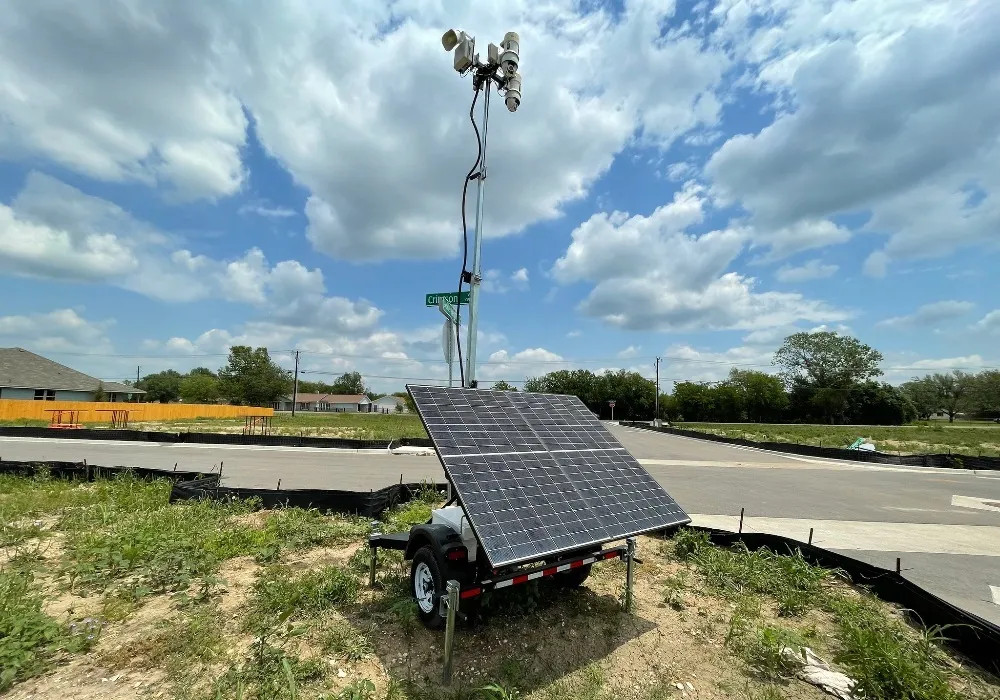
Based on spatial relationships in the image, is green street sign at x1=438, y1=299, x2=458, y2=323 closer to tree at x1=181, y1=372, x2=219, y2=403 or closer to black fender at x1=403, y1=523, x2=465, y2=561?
black fender at x1=403, y1=523, x2=465, y2=561

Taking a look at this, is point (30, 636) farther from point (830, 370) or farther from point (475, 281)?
point (830, 370)

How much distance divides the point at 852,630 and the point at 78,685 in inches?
294

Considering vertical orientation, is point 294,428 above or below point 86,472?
below

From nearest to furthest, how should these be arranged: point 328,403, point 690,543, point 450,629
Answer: point 450,629 → point 690,543 → point 328,403

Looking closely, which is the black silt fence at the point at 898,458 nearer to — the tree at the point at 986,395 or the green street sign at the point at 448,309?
the green street sign at the point at 448,309

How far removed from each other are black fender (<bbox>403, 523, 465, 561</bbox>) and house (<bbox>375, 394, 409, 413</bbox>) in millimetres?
125494

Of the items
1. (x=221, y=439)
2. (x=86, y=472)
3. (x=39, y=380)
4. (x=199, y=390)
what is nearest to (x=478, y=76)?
(x=86, y=472)

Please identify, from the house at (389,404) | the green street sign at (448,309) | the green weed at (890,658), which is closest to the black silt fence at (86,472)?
the green street sign at (448,309)

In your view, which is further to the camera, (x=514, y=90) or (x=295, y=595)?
(x=514, y=90)

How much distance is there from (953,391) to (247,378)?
523 ft

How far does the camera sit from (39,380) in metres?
50.2

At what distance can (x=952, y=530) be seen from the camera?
33.7 ft

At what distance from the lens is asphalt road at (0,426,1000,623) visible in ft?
27.6

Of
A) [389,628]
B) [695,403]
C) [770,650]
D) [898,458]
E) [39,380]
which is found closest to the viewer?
[770,650]
